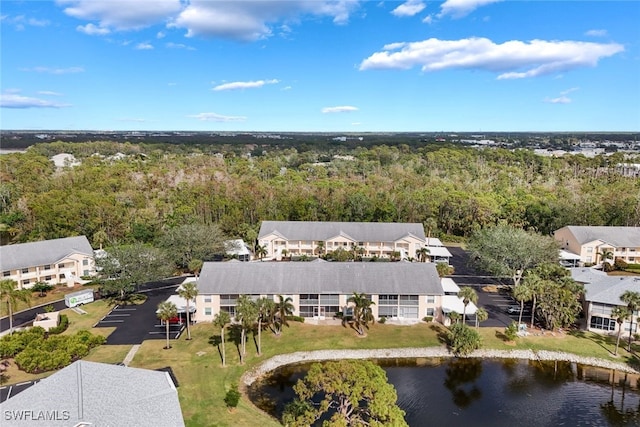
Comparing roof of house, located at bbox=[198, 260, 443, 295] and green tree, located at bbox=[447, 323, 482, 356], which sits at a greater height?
roof of house, located at bbox=[198, 260, 443, 295]

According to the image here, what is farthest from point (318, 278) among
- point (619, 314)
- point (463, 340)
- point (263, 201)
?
point (263, 201)

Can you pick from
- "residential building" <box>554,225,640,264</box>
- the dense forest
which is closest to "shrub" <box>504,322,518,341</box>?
"residential building" <box>554,225,640,264</box>

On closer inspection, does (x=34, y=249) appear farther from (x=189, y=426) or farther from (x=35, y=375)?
(x=189, y=426)

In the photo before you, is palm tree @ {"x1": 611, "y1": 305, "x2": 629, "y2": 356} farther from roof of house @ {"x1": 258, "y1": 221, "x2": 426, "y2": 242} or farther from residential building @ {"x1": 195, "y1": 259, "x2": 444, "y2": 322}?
roof of house @ {"x1": 258, "y1": 221, "x2": 426, "y2": 242}

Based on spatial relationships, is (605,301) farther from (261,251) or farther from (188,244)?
(188,244)

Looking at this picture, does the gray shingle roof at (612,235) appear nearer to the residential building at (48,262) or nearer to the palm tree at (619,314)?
the palm tree at (619,314)

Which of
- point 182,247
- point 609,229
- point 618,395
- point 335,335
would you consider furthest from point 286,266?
point 609,229
